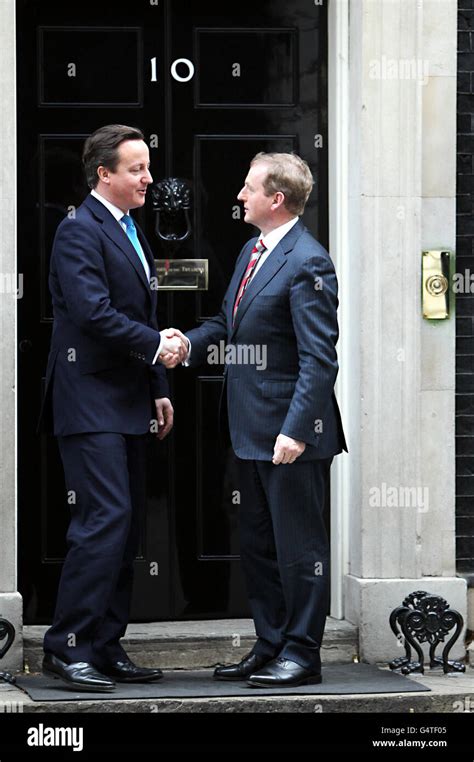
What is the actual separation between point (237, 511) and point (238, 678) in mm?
1129

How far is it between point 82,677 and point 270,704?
2.58ft

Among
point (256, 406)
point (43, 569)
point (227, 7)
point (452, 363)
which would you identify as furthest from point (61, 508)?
point (227, 7)

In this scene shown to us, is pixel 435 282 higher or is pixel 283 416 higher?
pixel 435 282

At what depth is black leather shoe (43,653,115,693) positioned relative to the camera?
719 centimetres

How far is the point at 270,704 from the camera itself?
7.19 m

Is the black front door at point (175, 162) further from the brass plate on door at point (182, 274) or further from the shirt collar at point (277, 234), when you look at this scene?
the shirt collar at point (277, 234)

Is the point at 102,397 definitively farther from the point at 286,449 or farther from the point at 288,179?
the point at 288,179

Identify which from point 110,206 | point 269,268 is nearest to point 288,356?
point 269,268

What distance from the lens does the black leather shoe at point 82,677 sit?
719 cm

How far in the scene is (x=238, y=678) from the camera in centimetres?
757

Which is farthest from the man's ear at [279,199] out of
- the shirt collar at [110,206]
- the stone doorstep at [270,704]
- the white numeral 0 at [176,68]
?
the stone doorstep at [270,704]

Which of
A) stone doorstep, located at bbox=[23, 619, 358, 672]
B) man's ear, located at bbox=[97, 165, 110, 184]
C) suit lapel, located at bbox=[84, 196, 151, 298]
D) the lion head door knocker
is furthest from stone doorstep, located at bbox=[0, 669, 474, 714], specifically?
the lion head door knocker

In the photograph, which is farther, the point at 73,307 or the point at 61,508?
the point at 61,508
